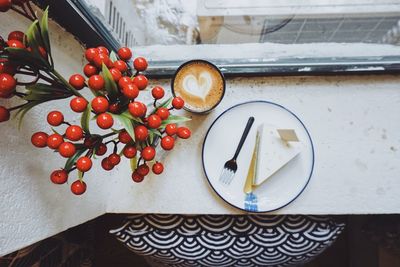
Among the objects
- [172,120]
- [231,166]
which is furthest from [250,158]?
[172,120]

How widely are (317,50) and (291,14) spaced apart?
18 centimetres

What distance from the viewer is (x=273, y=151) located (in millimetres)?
959

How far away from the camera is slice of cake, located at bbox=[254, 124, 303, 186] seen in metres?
0.94

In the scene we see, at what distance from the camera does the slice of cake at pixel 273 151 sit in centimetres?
94

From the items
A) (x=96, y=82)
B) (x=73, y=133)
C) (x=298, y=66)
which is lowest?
(x=73, y=133)

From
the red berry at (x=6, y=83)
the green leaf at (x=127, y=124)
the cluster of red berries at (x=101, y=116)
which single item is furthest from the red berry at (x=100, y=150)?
the red berry at (x=6, y=83)

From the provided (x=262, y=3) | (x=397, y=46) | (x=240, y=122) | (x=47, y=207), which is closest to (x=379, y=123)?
(x=397, y=46)

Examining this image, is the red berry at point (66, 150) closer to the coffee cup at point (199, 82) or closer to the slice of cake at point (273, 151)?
the coffee cup at point (199, 82)

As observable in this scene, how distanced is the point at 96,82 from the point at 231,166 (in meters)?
0.58

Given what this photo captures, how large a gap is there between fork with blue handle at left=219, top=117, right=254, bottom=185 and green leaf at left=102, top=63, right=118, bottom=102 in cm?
52

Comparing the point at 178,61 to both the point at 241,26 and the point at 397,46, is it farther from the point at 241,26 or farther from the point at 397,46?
the point at 397,46

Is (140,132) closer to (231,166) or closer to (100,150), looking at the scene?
(100,150)

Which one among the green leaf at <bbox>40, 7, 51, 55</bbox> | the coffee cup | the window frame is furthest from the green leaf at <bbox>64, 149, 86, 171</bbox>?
the window frame

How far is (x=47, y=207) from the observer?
704mm
